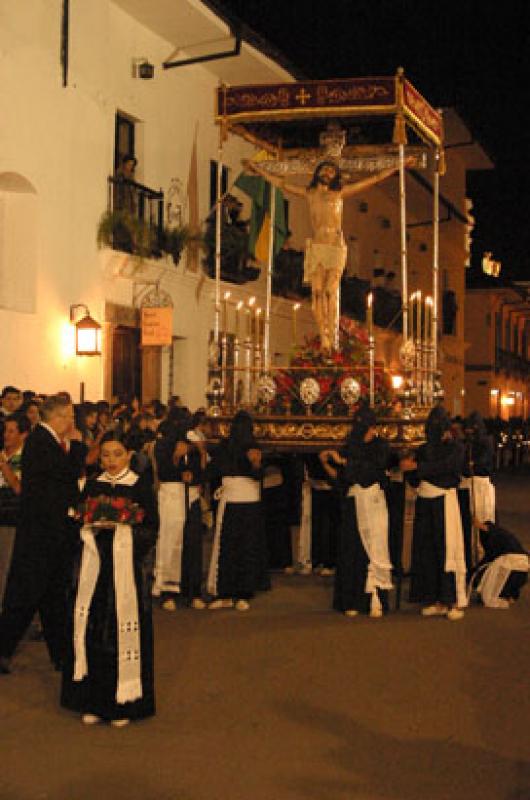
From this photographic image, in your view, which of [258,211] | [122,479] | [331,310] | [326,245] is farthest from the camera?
[258,211]

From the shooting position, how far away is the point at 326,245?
13.2 m

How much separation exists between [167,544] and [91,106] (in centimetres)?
924

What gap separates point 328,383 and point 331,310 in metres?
1.37

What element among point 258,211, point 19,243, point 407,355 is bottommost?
point 407,355

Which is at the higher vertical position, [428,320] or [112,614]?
[428,320]

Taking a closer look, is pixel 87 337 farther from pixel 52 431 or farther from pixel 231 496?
pixel 52 431

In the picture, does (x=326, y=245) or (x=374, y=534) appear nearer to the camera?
(x=374, y=534)

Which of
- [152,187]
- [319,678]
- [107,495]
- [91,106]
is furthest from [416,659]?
[152,187]

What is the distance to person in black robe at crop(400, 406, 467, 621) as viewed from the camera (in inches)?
404

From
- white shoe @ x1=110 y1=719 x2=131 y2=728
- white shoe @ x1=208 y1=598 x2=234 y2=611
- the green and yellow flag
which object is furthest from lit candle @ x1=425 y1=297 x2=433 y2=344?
white shoe @ x1=110 y1=719 x2=131 y2=728

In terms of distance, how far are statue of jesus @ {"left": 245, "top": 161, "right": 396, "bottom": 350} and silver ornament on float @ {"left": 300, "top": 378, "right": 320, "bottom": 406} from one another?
115 centimetres

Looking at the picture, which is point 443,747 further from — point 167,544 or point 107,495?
point 167,544

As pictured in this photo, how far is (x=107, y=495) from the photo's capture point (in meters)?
7.21

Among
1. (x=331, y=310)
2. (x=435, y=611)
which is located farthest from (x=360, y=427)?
(x=331, y=310)
